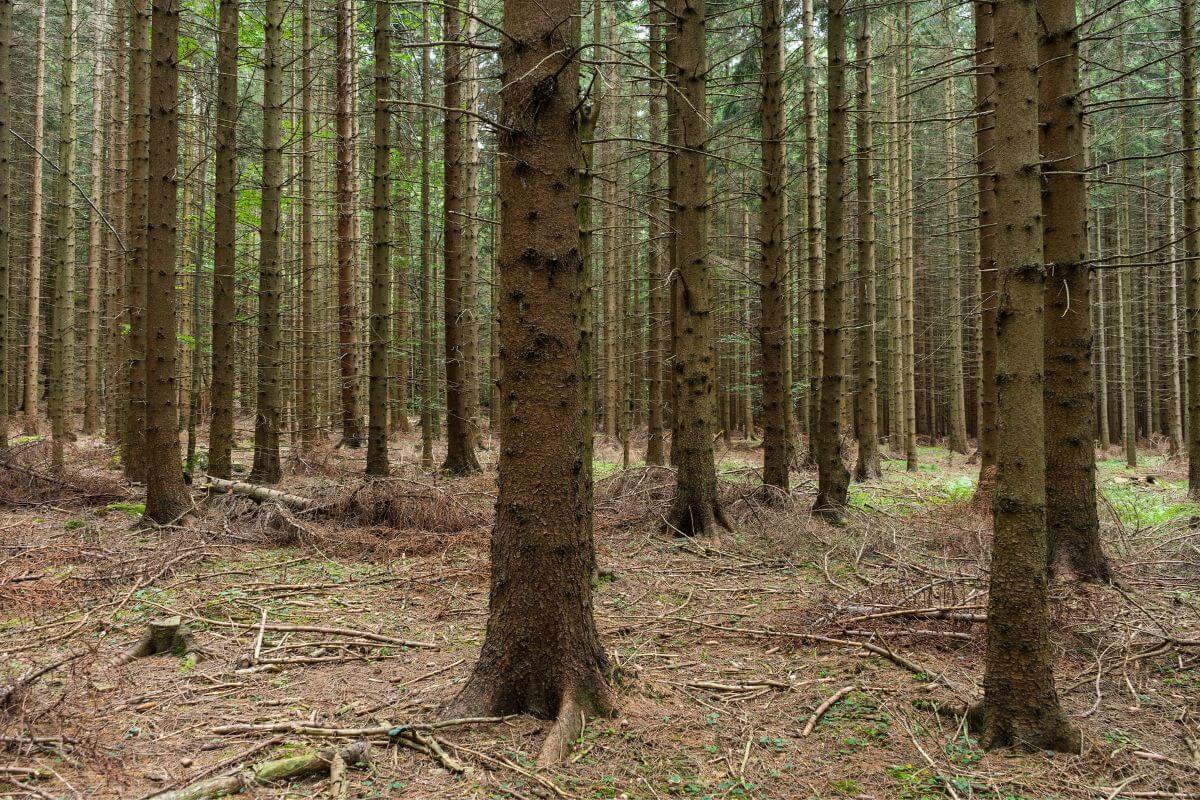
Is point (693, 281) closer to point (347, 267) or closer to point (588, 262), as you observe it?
point (588, 262)

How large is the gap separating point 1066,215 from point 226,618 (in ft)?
23.0

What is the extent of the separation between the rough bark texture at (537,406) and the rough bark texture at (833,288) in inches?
243

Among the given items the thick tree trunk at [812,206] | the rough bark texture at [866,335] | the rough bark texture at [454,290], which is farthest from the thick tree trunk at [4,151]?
the rough bark texture at [866,335]

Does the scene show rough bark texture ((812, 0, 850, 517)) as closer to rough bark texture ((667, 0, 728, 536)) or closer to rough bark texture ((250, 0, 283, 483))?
rough bark texture ((667, 0, 728, 536))

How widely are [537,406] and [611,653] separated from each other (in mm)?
1794

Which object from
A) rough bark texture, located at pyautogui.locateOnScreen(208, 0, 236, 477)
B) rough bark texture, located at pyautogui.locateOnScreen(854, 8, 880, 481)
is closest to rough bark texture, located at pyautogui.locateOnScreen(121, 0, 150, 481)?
rough bark texture, located at pyautogui.locateOnScreen(208, 0, 236, 477)

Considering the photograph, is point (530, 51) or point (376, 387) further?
point (376, 387)

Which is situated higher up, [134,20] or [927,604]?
[134,20]

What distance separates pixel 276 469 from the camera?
9844mm

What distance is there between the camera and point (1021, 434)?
3.26 metres

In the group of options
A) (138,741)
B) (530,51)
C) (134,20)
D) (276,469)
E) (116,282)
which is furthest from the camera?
(116,282)

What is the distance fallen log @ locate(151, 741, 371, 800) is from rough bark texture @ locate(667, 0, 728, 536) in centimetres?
522

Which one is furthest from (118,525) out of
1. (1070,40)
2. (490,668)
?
(1070,40)

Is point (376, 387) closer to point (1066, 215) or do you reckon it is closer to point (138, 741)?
point (138, 741)
